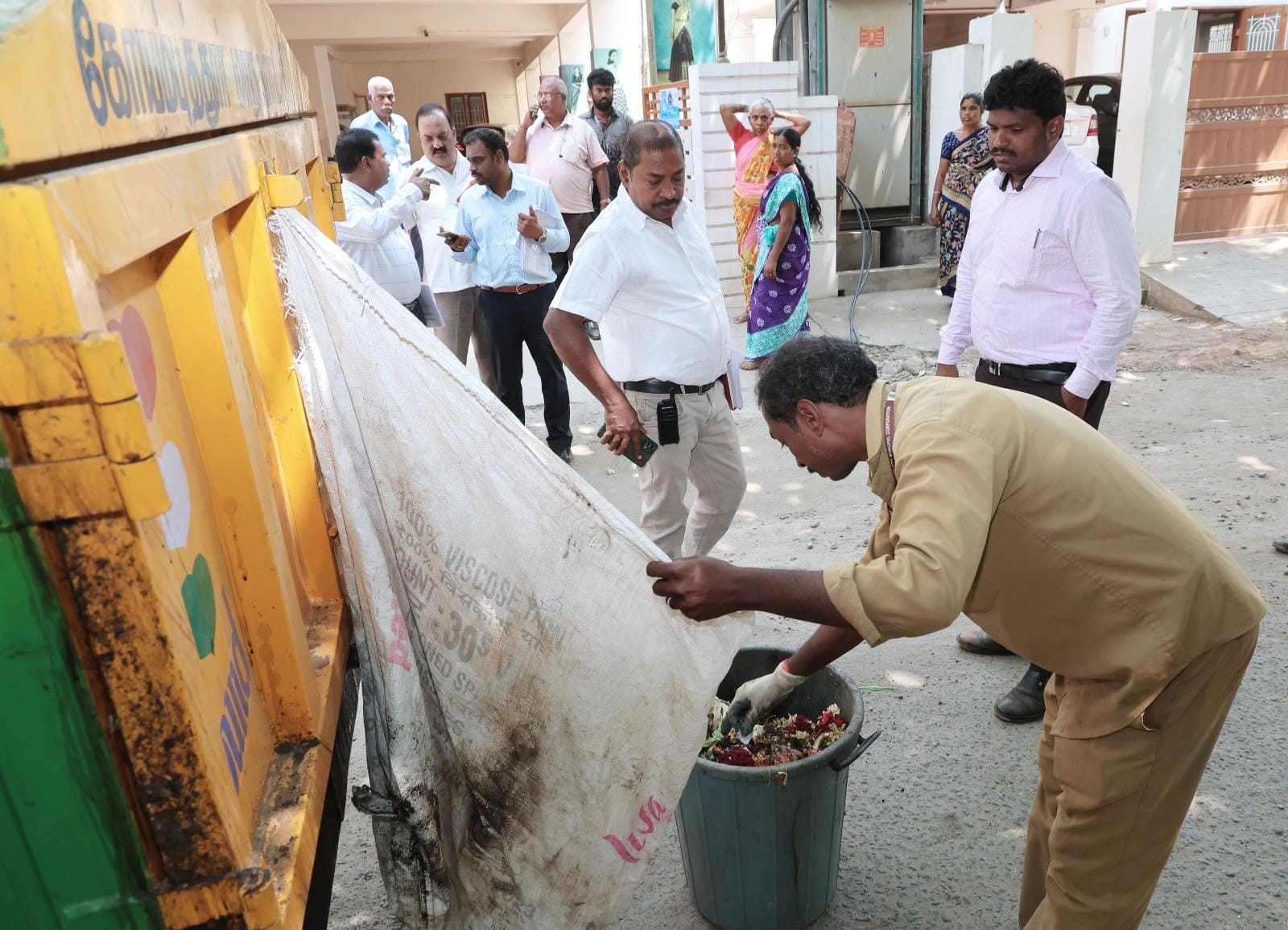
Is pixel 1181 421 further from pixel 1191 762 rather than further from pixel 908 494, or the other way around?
pixel 908 494

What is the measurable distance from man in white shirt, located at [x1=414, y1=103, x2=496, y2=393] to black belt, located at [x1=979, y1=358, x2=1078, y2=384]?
2.93 metres

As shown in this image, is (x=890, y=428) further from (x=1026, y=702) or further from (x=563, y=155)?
(x=563, y=155)

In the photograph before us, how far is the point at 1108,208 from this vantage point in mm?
2980

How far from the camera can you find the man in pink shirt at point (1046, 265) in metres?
2.98

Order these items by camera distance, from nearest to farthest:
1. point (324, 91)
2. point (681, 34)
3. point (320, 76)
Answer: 1. point (681, 34)
2. point (320, 76)
3. point (324, 91)

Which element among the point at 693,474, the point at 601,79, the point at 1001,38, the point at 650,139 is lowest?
the point at 693,474

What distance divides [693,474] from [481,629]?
179 centimetres

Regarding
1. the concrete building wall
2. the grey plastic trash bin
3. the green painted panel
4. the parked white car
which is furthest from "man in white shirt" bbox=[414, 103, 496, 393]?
the concrete building wall

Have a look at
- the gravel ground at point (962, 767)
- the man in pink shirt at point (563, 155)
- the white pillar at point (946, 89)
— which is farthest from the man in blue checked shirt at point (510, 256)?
the white pillar at point (946, 89)

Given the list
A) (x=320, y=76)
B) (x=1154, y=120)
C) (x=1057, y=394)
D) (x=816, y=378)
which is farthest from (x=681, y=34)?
(x=816, y=378)

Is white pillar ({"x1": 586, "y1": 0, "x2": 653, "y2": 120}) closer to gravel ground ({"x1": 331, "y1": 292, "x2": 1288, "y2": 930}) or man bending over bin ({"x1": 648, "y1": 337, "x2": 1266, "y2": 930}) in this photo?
gravel ground ({"x1": 331, "y1": 292, "x2": 1288, "y2": 930})

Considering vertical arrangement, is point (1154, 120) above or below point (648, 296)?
above

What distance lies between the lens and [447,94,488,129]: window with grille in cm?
1855

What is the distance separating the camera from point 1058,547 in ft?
5.51
